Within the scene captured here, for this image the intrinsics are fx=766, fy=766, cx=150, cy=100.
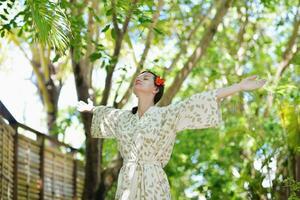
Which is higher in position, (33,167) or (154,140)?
(33,167)

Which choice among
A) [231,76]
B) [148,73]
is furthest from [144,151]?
[231,76]

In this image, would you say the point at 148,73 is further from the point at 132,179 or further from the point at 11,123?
the point at 11,123

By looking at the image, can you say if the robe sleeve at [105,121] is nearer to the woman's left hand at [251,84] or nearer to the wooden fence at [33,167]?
the woman's left hand at [251,84]

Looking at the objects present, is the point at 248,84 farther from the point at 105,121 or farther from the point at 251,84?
the point at 105,121

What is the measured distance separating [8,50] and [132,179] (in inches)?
365

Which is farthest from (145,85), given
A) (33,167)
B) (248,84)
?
(33,167)

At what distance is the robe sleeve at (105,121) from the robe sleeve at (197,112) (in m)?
0.43

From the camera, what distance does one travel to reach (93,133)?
515 cm

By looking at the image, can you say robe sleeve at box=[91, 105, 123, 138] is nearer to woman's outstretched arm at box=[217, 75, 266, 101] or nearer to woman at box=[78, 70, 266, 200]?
woman at box=[78, 70, 266, 200]

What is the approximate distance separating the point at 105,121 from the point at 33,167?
117 inches

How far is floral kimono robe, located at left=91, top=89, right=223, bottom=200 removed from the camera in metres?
4.59

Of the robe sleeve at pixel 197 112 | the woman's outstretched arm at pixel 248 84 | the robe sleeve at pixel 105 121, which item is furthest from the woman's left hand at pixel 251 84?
the robe sleeve at pixel 105 121

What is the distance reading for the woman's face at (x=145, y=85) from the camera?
191 inches

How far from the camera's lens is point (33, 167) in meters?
7.79
